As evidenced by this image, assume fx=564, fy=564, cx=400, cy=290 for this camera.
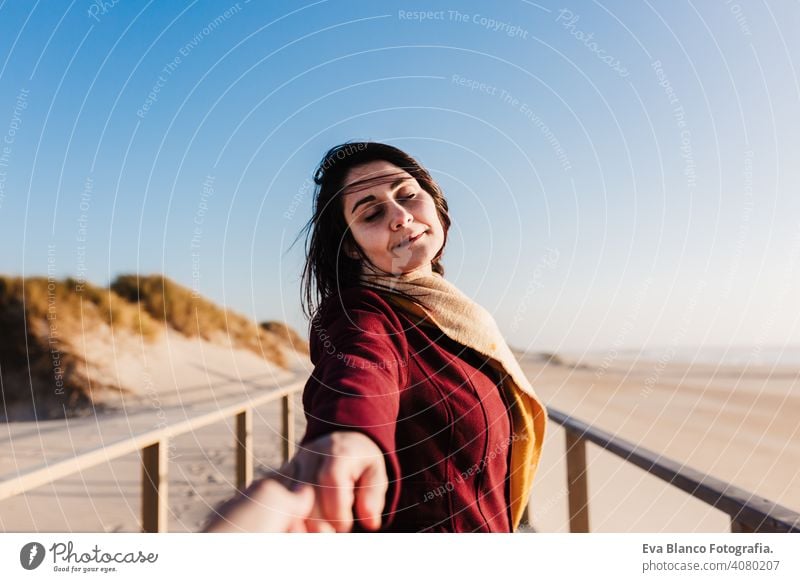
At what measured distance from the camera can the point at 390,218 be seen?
700mm

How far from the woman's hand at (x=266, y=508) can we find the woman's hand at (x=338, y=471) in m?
0.01

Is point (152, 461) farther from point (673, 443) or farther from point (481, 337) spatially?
point (673, 443)

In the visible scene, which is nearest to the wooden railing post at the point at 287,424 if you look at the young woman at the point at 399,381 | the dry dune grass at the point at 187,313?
the young woman at the point at 399,381

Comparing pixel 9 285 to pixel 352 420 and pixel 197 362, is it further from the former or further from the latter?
pixel 352 420

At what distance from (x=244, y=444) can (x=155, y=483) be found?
697 mm

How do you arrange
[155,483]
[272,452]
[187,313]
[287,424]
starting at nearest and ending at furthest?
[155,483] < [287,424] < [272,452] < [187,313]

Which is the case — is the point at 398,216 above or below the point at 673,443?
above

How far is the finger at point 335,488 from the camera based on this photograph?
42 centimetres

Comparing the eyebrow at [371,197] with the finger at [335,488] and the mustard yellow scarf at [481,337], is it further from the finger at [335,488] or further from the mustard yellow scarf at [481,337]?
the finger at [335,488]

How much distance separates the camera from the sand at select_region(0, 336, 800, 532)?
7.84 feet

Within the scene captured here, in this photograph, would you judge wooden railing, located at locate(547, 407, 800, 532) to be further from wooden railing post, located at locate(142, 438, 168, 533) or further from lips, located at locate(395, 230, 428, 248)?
wooden railing post, located at locate(142, 438, 168, 533)
